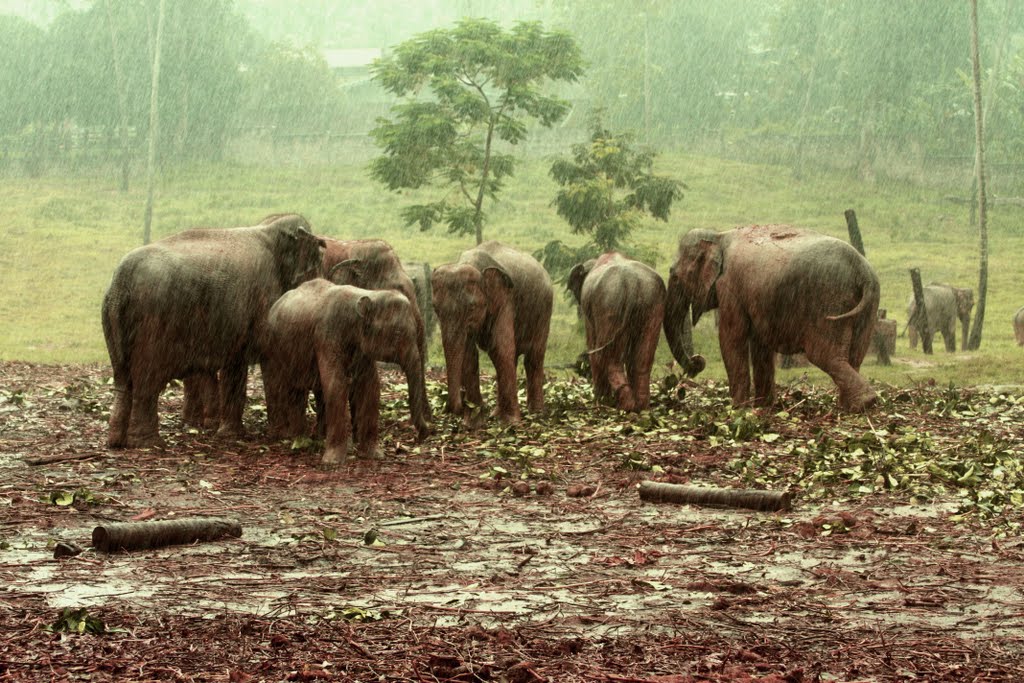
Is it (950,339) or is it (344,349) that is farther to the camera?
(950,339)

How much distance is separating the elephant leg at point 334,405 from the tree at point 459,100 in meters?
15.8

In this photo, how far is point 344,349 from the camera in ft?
32.0

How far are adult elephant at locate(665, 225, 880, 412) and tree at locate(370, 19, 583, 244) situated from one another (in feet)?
41.5

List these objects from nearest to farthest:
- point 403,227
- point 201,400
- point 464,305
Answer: point 464,305
point 201,400
point 403,227

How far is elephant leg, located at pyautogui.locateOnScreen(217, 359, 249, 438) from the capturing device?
11.3 meters

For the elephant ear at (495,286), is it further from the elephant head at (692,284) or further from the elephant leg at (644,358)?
the elephant head at (692,284)

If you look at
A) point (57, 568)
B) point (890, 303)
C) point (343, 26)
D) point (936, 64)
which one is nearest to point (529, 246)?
point (890, 303)

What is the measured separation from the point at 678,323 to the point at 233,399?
4984mm

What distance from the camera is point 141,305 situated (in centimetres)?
1032

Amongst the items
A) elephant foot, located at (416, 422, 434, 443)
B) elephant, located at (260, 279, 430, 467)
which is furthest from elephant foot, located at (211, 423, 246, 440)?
elephant foot, located at (416, 422, 434, 443)

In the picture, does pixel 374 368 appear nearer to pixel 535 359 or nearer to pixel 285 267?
pixel 285 267

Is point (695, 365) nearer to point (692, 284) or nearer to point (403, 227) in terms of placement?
point (692, 284)

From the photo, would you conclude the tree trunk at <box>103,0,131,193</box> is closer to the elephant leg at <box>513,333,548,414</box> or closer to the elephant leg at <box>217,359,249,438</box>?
the elephant leg at <box>513,333,548,414</box>

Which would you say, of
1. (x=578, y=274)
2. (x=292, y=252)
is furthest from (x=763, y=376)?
(x=292, y=252)
